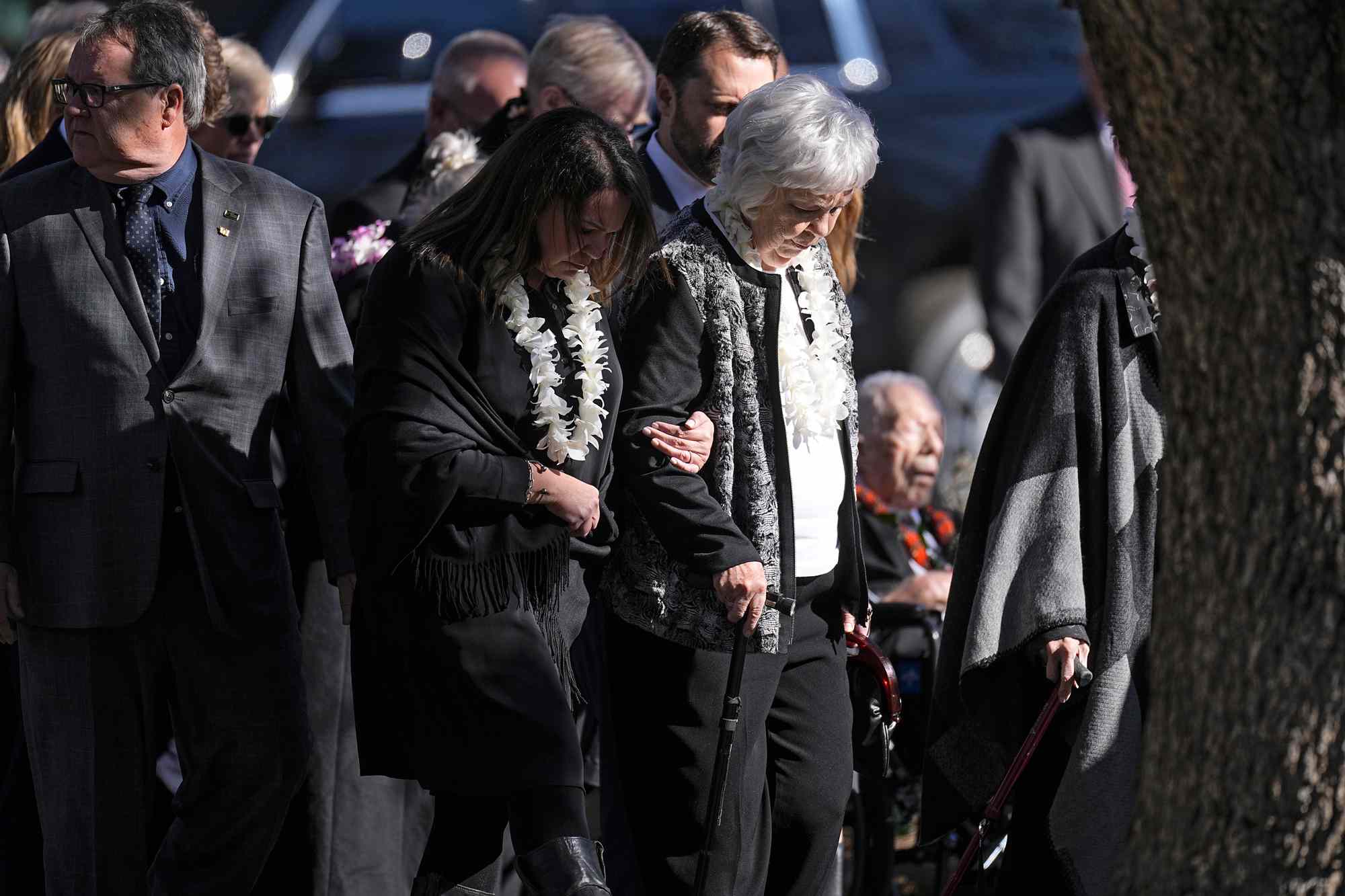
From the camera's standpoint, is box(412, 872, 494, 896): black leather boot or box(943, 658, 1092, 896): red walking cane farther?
box(943, 658, 1092, 896): red walking cane

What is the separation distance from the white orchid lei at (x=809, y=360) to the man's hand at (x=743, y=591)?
0.34 metres

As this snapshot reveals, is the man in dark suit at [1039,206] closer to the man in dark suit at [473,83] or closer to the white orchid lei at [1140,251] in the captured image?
the man in dark suit at [473,83]

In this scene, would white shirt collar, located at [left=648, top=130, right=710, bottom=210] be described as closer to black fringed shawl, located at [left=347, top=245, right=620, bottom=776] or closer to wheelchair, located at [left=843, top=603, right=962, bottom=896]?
wheelchair, located at [left=843, top=603, right=962, bottom=896]

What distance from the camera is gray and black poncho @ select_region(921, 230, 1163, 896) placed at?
3840 mm

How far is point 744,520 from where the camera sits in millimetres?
3871

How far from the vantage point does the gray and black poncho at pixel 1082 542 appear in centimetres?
384

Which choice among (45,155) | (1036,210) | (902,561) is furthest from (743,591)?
(1036,210)

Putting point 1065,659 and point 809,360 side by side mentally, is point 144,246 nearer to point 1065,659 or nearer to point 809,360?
point 809,360

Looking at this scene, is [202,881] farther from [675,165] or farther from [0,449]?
[675,165]

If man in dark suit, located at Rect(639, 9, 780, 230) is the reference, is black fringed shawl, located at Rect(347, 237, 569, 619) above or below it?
below

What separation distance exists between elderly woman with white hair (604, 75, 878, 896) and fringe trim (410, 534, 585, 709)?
0.52 ft

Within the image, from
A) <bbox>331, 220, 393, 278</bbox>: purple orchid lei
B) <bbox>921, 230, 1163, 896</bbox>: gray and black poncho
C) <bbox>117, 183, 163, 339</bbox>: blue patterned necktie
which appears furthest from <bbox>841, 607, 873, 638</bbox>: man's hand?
<bbox>331, 220, 393, 278</bbox>: purple orchid lei

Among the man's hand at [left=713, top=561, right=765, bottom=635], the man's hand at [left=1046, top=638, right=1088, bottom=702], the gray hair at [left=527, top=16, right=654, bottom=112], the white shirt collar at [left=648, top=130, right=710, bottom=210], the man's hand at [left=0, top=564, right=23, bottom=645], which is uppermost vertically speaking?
the gray hair at [left=527, top=16, right=654, bottom=112]

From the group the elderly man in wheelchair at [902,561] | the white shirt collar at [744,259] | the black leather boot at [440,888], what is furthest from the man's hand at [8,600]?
the elderly man in wheelchair at [902,561]
